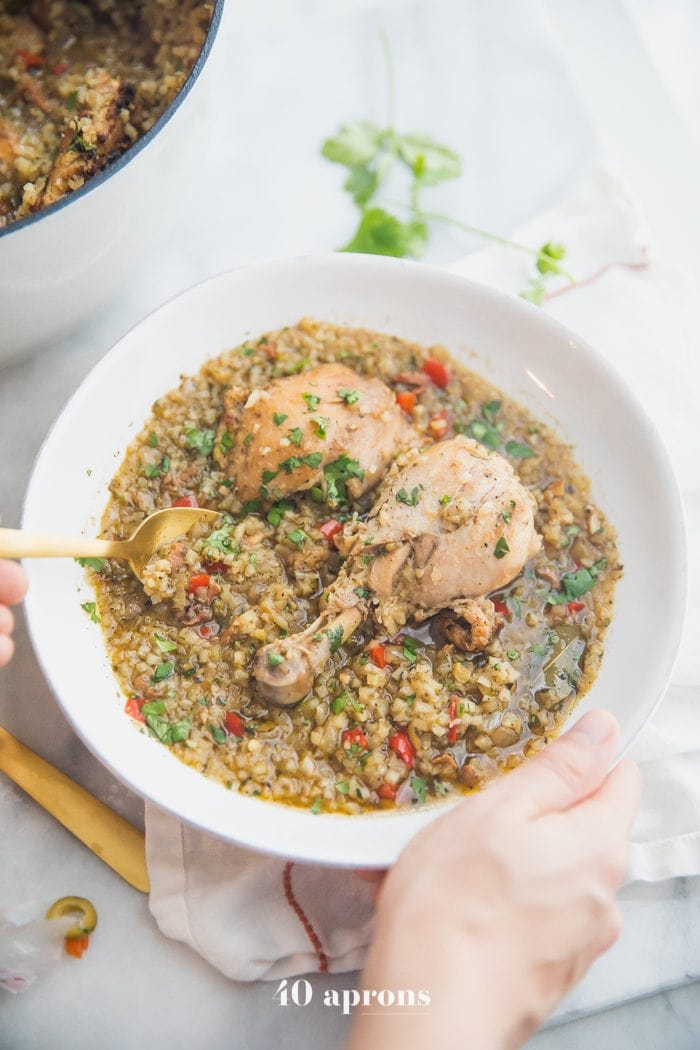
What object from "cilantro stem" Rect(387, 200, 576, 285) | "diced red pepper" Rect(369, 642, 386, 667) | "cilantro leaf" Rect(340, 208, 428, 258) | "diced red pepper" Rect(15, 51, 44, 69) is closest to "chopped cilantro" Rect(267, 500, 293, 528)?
"diced red pepper" Rect(369, 642, 386, 667)

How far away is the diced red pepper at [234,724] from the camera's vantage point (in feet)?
9.56

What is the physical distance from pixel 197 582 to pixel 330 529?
1.49 feet

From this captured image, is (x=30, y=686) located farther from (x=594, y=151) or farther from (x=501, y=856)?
(x=594, y=151)

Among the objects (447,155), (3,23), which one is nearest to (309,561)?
(447,155)

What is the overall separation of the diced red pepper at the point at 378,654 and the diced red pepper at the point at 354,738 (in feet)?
0.70

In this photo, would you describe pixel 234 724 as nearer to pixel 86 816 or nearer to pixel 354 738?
pixel 354 738

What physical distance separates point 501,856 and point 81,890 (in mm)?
1530

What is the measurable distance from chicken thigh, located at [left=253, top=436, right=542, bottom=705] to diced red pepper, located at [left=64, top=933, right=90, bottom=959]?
998 millimetres

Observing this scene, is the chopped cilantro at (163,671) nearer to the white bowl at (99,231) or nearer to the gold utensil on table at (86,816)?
the gold utensil on table at (86,816)

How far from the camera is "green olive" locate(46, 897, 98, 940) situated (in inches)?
120

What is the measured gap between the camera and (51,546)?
9.28ft

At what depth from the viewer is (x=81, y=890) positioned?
3.12 metres

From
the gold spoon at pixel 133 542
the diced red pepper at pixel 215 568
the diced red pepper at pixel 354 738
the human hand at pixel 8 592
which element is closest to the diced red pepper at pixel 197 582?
the diced red pepper at pixel 215 568

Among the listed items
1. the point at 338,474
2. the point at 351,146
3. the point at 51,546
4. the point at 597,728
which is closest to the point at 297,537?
the point at 338,474
